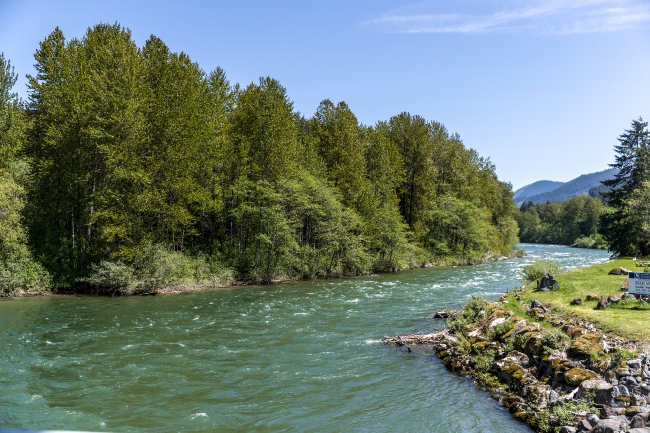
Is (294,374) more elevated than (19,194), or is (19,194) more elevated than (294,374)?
(19,194)

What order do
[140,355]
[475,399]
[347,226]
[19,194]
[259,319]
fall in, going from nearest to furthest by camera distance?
[475,399]
[140,355]
[259,319]
[19,194]
[347,226]

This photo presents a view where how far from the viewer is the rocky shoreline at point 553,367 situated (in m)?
9.72

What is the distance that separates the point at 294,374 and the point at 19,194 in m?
25.7

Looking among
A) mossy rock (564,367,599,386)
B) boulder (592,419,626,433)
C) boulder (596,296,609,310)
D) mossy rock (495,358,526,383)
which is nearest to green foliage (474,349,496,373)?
mossy rock (495,358,526,383)

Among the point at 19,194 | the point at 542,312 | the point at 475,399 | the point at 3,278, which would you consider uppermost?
the point at 19,194

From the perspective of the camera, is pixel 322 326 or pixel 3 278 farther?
pixel 3 278

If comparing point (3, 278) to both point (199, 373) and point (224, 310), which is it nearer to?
point (224, 310)

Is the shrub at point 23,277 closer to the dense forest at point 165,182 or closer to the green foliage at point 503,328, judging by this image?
the dense forest at point 165,182

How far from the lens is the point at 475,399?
12.2 m

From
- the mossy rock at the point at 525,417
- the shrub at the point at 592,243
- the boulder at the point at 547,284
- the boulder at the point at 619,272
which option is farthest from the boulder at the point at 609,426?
the shrub at the point at 592,243

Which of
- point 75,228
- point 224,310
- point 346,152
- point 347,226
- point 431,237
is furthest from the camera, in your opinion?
point 431,237

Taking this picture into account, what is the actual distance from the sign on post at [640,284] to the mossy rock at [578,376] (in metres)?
7.54

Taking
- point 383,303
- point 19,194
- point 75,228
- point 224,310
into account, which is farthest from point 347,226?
point 19,194

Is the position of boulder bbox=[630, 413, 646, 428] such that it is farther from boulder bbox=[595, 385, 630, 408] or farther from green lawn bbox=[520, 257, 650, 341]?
green lawn bbox=[520, 257, 650, 341]
